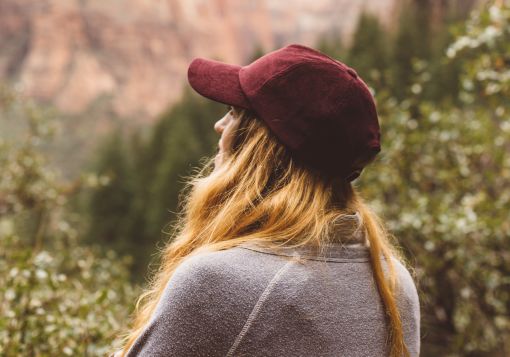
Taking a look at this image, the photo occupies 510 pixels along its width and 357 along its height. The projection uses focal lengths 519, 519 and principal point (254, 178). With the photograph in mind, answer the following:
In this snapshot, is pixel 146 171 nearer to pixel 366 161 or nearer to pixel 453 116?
pixel 453 116

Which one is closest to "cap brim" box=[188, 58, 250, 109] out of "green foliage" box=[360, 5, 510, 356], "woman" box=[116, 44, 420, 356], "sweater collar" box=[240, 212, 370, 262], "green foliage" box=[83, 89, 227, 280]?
"woman" box=[116, 44, 420, 356]

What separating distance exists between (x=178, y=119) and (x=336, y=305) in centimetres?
3647

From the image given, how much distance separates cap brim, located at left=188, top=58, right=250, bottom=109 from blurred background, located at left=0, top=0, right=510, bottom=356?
A: 46 cm

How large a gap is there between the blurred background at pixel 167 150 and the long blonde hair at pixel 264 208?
516mm

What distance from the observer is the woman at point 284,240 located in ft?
Result: 3.77

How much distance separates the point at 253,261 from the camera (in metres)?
1.20

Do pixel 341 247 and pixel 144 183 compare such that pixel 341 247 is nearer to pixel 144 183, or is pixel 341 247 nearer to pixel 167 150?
pixel 167 150

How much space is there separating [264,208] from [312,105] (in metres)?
0.29

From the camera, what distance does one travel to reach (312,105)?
133 cm

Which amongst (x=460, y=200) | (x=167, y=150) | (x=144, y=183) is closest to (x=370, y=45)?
(x=167, y=150)

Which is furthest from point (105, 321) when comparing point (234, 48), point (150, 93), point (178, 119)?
point (234, 48)

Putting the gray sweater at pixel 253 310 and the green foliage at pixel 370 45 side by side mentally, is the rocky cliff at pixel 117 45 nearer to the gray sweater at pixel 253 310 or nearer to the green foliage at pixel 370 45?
the green foliage at pixel 370 45

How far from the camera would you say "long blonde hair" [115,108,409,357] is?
1.31 meters

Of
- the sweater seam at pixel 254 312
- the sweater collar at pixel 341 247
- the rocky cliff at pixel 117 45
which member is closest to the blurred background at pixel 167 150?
the rocky cliff at pixel 117 45
